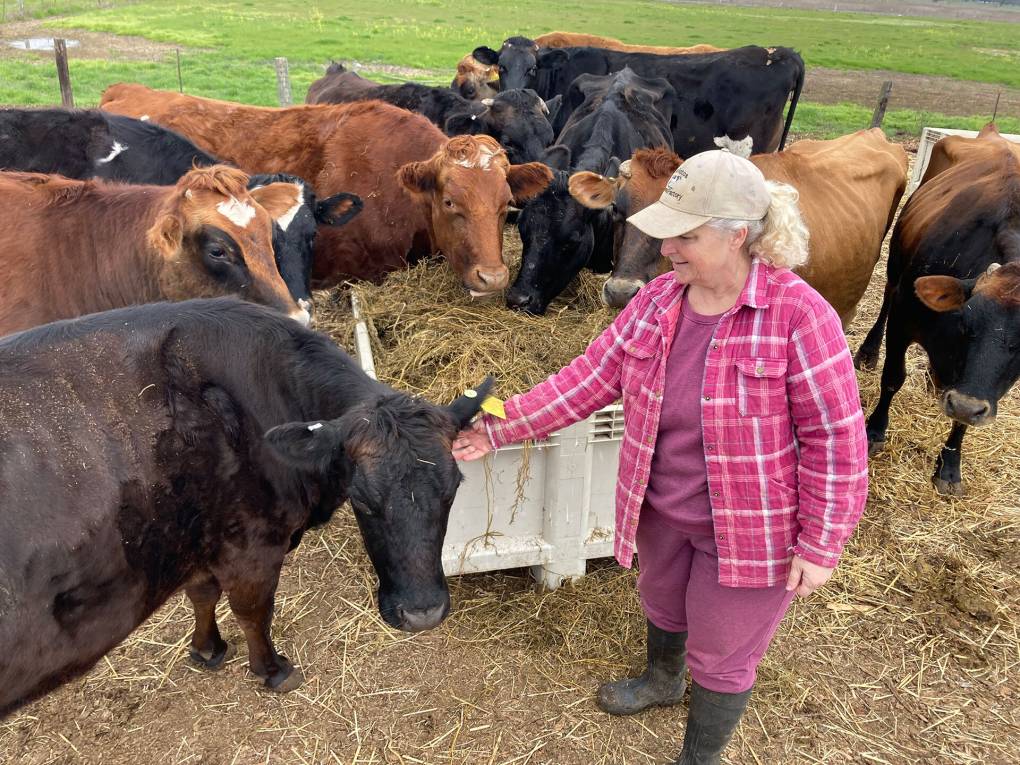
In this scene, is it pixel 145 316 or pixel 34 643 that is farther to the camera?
pixel 145 316

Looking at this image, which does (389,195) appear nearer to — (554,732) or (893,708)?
(554,732)

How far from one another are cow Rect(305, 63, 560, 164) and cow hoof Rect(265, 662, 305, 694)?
5.97 metres

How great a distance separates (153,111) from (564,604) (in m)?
6.56

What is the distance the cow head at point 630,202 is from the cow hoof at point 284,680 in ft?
9.20

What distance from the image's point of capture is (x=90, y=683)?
11.6 ft

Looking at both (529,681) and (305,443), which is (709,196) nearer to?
(305,443)

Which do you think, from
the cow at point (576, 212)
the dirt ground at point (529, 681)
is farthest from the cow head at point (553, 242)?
the dirt ground at point (529, 681)

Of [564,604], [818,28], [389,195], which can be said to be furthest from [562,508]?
[818,28]

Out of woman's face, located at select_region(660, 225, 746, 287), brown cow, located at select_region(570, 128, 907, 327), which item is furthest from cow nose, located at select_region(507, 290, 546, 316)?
woman's face, located at select_region(660, 225, 746, 287)

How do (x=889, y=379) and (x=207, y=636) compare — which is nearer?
(x=207, y=636)

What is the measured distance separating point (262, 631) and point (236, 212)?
2376mm

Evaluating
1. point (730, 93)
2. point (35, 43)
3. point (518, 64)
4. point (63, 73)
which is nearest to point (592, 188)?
point (730, 93)

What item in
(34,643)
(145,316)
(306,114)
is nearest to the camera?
(34,643)

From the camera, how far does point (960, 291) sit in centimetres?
430
